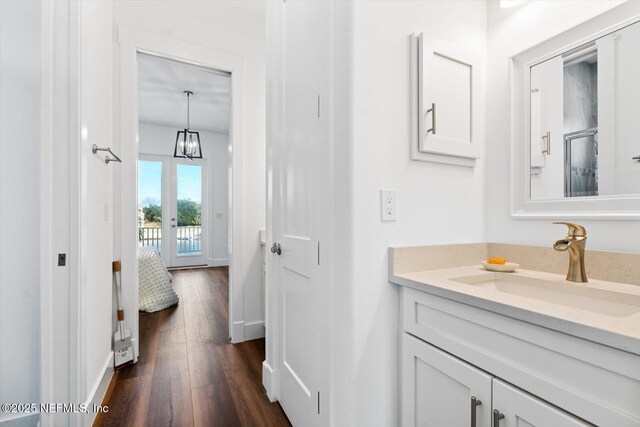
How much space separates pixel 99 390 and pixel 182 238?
16.4ft

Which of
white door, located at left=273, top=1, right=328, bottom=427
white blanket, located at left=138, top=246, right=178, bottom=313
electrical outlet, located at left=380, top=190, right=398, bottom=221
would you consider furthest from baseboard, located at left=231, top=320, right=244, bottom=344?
electrical outlet, located at left=380, top=190, right=398, bottom=221

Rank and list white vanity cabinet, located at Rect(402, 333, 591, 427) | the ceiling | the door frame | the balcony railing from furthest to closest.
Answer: the balcony railing < the ceiling < the door frame < white vanity cabinet, located at Rect(402, 333, 591, 427)

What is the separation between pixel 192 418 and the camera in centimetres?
163

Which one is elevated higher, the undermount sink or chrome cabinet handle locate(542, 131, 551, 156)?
chrome cabinet handle locate(542, 131, 551, 156)

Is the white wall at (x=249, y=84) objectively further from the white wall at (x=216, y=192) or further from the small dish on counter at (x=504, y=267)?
the white wall at (x=216, y=192)

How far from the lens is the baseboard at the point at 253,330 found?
267 centimetres

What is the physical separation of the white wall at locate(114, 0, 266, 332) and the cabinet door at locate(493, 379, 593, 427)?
85.8 inches

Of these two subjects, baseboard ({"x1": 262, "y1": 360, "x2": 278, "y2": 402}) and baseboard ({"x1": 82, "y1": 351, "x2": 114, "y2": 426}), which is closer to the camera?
baseboard ({"x1": 82, "y1": 351, "x2": 114, "y2": 426})

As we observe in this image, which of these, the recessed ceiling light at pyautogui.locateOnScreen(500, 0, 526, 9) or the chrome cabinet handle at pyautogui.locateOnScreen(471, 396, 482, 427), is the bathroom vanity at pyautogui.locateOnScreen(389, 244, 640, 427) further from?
the recessed ceiling light at pyautogui.locateOnScreen(500, 0, 526, 9)

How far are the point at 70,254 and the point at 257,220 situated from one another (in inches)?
59.1

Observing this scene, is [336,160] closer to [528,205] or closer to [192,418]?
[528,205]

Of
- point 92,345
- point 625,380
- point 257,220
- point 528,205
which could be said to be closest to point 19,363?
point 92,345

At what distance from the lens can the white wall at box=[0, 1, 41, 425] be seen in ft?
4.60

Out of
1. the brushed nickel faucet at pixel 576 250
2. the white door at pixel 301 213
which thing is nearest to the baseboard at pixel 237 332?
the white door at pixel 301 213
